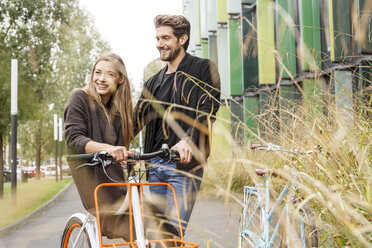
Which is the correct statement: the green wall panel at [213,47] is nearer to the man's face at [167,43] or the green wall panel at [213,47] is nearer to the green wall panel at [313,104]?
the green wall panel at [313,104]

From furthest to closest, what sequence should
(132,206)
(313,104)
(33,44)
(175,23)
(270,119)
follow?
1. (33,44)
2. (313,104)
3. (175,23)
4. (270,119)
5. (132,206)

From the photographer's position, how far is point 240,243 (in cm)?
404

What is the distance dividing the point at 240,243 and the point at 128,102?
157cm

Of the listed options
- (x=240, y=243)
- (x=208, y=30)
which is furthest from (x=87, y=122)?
(x=208, y=30)

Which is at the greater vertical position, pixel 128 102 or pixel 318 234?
pixel 128 102

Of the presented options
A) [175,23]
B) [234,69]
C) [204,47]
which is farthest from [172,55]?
[204,47]

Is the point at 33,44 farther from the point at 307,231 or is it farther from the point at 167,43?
the point at 307,231

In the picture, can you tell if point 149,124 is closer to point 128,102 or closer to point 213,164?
point 128,102

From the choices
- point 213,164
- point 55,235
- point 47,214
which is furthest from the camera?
point 47,214

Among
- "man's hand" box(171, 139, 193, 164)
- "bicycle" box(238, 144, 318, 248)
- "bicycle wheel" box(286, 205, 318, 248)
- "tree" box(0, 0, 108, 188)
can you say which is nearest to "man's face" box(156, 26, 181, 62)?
"bicycle" box(238, 144, 318, 248)

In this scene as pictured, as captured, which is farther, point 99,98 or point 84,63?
point 84,63

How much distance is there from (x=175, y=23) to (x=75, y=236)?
1526 millimetres

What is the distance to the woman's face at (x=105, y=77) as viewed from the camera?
10.2ft

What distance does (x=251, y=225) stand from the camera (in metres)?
3.90
